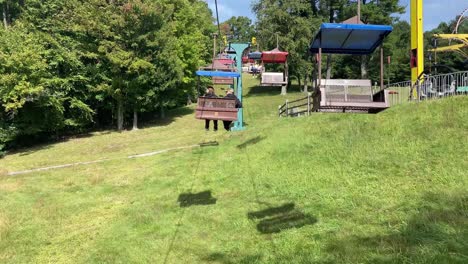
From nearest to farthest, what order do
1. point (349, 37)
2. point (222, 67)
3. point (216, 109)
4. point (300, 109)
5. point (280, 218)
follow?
1. point (280, 218)
2. point (349, 37)
3. point (216, 109)
4. point (222, 67)
5. point (300, 109)

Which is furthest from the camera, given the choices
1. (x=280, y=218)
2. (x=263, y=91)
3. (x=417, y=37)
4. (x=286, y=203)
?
(x=263, y=91)

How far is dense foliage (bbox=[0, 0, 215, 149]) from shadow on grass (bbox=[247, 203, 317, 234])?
87.4ft

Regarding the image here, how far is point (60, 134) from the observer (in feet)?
130

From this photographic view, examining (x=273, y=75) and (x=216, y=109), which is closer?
(x=216, y=109)

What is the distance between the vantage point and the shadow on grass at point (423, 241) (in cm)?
598

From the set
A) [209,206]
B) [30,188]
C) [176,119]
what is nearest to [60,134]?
[176,119]

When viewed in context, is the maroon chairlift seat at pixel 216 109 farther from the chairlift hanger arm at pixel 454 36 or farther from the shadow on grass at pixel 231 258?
the chairlift hanger arm at pixel 454 36

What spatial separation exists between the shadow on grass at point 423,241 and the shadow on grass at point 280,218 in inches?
57.7

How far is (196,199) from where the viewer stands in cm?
1297

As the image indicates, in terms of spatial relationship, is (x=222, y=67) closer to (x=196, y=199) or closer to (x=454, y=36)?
(x=454, y=36)

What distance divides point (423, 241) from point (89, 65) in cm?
3638

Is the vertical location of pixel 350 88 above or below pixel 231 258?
above

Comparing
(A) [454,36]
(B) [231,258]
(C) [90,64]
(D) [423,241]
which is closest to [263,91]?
(C) [90,64]

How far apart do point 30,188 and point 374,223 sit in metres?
15.9
